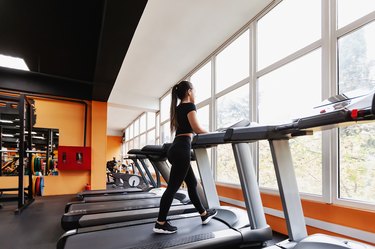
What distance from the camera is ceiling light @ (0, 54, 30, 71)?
4.09 m

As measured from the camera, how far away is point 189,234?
6.68ft

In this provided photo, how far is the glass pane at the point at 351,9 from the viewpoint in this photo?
2086mm

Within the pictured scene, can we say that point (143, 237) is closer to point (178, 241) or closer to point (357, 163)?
point (178, 241)

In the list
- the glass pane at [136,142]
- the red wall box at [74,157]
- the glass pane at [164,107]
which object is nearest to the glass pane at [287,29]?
the glass pane at [164,107]

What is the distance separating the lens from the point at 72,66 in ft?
15.6

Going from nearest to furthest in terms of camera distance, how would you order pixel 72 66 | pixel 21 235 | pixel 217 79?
pixel 21 235 → pixel 217 79 → pixel 72 66

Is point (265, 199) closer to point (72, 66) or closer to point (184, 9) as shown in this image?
point (184, 9)

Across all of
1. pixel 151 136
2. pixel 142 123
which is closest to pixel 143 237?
pixel 151 136

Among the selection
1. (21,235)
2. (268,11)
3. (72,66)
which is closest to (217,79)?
(268,11)

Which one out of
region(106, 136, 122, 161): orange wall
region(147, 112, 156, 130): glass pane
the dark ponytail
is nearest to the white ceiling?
the dark ponytail

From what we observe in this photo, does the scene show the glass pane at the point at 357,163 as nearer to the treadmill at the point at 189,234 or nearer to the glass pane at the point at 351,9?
the treadmill at the point at 189,234

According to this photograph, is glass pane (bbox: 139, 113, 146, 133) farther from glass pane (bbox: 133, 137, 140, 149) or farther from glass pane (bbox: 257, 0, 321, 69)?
glass pane (bbox: 257, 0, 321, 69)

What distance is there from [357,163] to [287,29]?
1.86 meters

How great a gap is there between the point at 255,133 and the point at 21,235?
9.15ft
